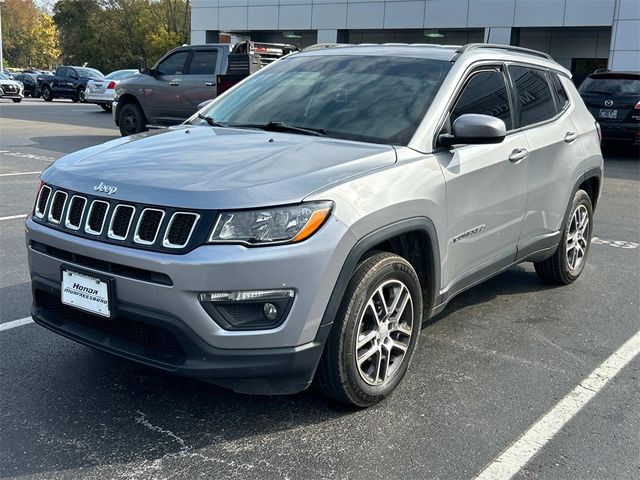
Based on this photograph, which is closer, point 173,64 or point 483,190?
point 483,190

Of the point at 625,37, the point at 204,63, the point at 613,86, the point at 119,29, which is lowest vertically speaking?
the point at 613,86

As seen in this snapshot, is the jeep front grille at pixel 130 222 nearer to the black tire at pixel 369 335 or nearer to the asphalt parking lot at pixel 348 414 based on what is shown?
the black tire at pixel 369 335

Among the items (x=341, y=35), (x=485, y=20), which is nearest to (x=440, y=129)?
(x=485, y=20)

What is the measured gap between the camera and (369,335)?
11.3 feet

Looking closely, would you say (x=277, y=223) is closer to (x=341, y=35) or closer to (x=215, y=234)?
(x=215, y=234)

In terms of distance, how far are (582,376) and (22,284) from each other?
13.0ft

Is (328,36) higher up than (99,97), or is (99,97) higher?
(328,36)

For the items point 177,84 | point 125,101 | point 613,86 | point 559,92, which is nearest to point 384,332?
point 559,92

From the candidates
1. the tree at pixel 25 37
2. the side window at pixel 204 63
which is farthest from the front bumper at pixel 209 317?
the tree at pixel 25 37

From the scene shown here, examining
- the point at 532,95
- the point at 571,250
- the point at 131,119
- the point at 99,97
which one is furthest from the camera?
the point at 99,97

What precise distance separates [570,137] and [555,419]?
259cm

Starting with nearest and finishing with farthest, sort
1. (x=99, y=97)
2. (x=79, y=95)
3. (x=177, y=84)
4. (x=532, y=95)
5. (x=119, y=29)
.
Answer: (x=532, y=95), (x=177, y=84), (x=99, y=97), (x=79, y=95), (x=119, y=29)

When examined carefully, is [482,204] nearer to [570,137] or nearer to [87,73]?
[570,137]

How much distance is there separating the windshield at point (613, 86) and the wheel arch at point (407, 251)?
1247cm
